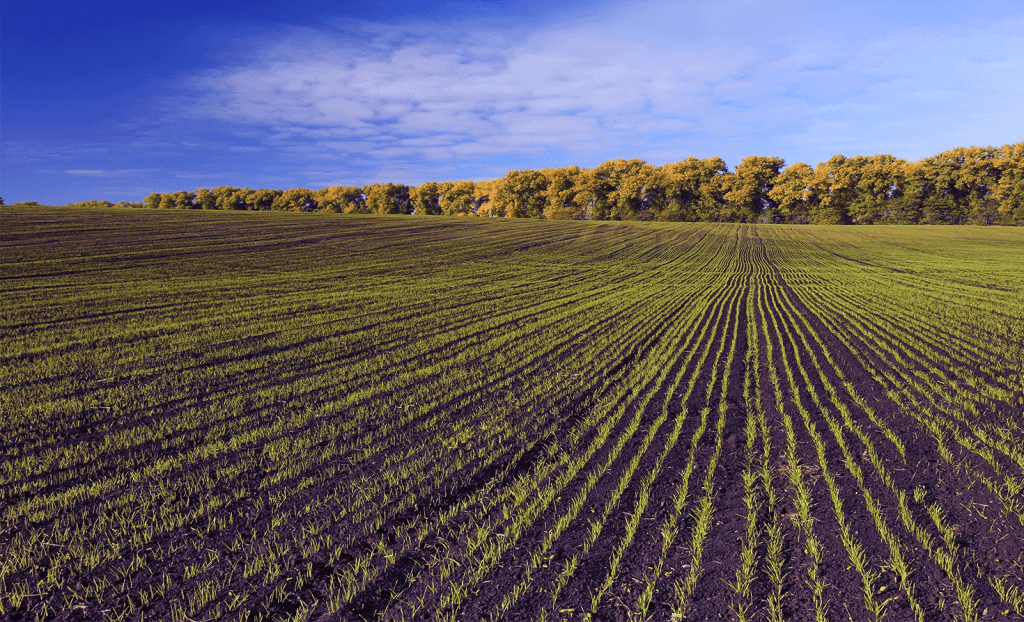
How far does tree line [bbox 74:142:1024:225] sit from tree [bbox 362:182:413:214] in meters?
0.23

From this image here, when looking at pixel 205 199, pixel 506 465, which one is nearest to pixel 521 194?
pixel 205 199

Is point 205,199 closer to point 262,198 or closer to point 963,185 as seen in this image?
point 262,198

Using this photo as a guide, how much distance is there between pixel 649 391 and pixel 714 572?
4.99 metres

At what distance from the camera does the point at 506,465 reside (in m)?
6.36

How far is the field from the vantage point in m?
4.11

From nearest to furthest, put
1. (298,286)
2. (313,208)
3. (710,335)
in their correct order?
(710,335) < (298,286) < (313,208)

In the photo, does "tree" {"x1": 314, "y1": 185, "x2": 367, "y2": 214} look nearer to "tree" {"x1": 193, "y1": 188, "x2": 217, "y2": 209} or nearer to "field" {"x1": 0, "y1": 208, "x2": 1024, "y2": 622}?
"tree" {"x1": 193, "y1": 188, "x2": 217, "y2": 209}

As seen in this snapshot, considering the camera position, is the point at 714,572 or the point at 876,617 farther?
the point at 714,572

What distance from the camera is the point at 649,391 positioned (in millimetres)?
9164

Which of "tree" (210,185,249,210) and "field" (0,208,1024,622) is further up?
"tree" (210,185,249,210)

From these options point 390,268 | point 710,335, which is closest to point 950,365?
point 710,335

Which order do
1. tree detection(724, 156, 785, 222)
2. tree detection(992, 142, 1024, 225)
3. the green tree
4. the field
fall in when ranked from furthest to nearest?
the green tree, tree detection(724, 156, 785, 222), tree detection(992, 142, 1024, 225), the field

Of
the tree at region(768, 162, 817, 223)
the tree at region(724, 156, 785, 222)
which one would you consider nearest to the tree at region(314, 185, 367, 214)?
the tree at region(724, 156, 785, 222)

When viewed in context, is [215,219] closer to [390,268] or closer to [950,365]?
[390,268]
